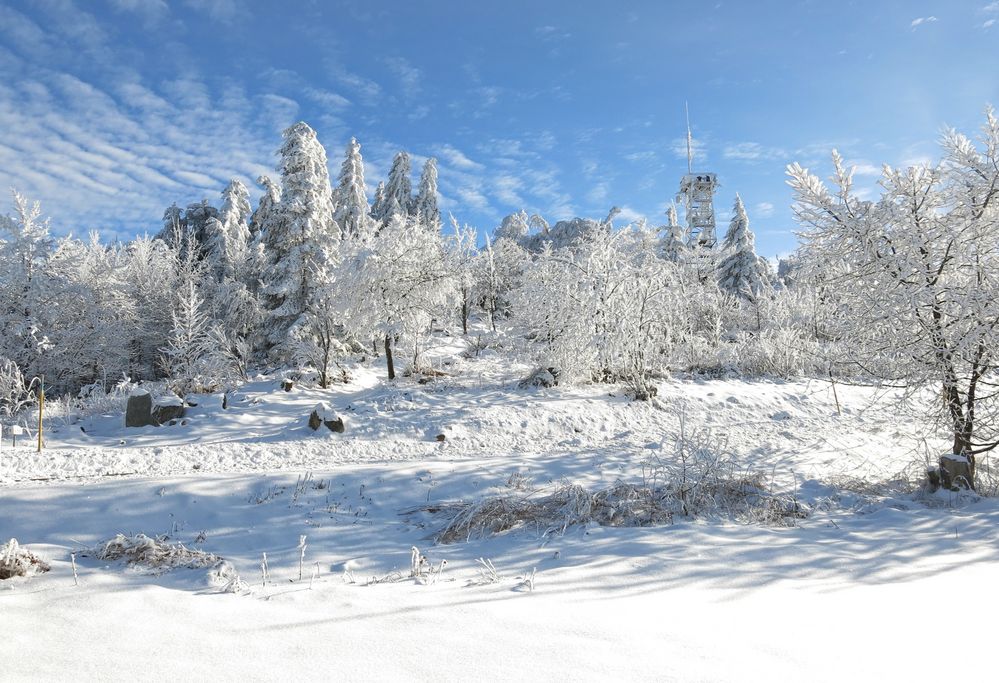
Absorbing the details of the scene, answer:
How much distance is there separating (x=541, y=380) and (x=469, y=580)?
13.4 metres

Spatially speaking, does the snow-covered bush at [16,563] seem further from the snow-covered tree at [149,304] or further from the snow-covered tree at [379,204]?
the snow-covered tree at [379,204]

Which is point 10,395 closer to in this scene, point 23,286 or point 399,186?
point 23,286

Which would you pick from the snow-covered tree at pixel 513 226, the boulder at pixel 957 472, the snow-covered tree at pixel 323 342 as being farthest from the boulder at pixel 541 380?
the snow-covered tree at pixel 513 226

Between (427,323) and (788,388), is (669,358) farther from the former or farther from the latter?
(427,323)

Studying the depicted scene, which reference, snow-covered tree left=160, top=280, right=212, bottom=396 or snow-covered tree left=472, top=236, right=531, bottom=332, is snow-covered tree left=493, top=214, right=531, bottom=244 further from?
snow-covered tree left=160, top=280, right=212, bottom=396

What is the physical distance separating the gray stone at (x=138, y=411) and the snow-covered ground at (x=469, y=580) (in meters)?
1.65

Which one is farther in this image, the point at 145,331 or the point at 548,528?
the point at 145,331

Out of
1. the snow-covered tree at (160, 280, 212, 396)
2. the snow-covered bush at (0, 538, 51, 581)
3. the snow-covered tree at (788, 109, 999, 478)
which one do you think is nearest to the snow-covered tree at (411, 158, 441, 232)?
the snow-covered tree at (160, 280, 212, 396)

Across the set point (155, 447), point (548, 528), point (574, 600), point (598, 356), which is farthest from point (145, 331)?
point (574, 600)

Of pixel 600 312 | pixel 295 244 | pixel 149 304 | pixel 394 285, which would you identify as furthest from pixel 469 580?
pixel 149 304

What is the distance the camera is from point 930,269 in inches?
299

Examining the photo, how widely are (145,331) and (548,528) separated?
23.6 m

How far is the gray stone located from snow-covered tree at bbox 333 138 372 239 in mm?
26221

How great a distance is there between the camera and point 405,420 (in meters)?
13.6
